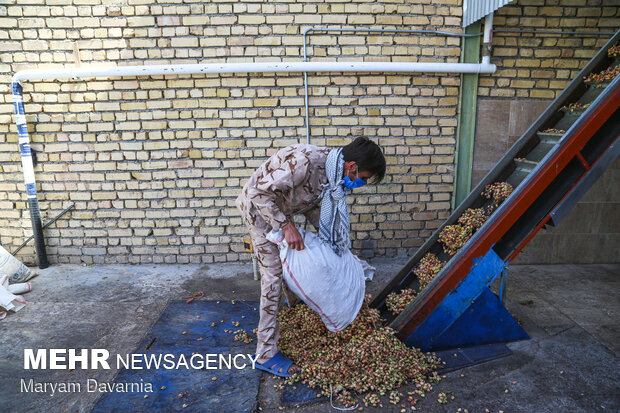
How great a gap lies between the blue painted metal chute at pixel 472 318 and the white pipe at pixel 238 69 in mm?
2321

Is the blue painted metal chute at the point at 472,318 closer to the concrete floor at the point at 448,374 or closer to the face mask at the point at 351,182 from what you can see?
the concrete floor at the point at 448,374

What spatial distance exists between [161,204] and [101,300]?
4.01 ft

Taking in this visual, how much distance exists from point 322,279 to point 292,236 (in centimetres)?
36

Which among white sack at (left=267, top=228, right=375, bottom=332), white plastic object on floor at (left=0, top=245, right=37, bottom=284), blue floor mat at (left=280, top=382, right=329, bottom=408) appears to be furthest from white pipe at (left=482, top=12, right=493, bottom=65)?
white plastic object on floor at (left=0, top=245, right=37, bottom=284)

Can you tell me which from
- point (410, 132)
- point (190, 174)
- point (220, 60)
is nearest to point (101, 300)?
point (190, 174)

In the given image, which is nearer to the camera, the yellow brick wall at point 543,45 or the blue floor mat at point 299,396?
the blue floor mat at point 299,396

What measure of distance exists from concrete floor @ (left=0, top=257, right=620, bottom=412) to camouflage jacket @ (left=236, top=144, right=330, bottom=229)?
1.18 m

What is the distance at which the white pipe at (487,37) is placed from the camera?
4062 millimetres

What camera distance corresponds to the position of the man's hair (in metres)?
2.49

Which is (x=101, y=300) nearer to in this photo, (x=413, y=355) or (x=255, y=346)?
(x=255, y=346)

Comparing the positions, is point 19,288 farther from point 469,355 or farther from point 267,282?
point 469,355

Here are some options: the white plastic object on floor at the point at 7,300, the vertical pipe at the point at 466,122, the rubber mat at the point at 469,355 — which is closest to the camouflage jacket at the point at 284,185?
the rubber mat at the point at 469,355

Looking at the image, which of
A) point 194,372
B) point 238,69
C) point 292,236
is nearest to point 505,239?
point 292,236

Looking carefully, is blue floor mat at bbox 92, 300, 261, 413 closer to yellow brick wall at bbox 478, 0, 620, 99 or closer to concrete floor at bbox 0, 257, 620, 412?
concrete floor at bbox 0, 257, 620, 412
